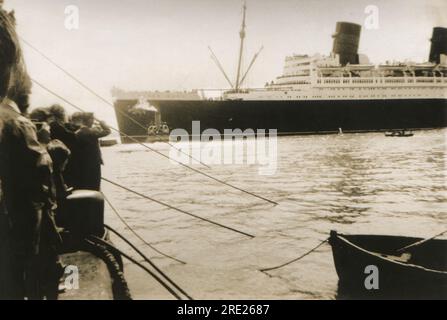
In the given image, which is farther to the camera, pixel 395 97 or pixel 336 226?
pixel 395 97

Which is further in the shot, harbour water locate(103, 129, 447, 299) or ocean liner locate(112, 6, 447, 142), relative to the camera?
ocean liner locate(112, 6, 447, 142)

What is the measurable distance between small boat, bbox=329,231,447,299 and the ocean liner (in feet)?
107

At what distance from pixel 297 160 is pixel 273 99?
19.0m

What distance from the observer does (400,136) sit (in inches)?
1325

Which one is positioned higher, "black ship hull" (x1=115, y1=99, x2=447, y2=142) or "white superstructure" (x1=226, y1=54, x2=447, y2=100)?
"white superstructure" (x1=226, y1=54, x2=447, y2=100)

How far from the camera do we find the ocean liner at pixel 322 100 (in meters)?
37.1

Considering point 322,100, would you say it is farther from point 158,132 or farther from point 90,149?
point 90,149

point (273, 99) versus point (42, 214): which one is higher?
point (273, 99)

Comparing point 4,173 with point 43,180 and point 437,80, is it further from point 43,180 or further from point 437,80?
point 437,80

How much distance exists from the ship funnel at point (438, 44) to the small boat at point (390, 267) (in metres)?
50.5

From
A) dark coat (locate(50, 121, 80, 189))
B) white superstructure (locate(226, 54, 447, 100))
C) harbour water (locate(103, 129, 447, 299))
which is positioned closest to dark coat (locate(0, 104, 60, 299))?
dark coat (locate(50, 121, 80, 189))

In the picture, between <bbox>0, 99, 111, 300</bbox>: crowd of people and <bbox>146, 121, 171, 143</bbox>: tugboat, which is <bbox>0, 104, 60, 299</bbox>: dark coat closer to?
<bbox>0, 99, 111, 300</bbox>: crowd of people

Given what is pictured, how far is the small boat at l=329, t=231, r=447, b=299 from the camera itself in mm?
3781
